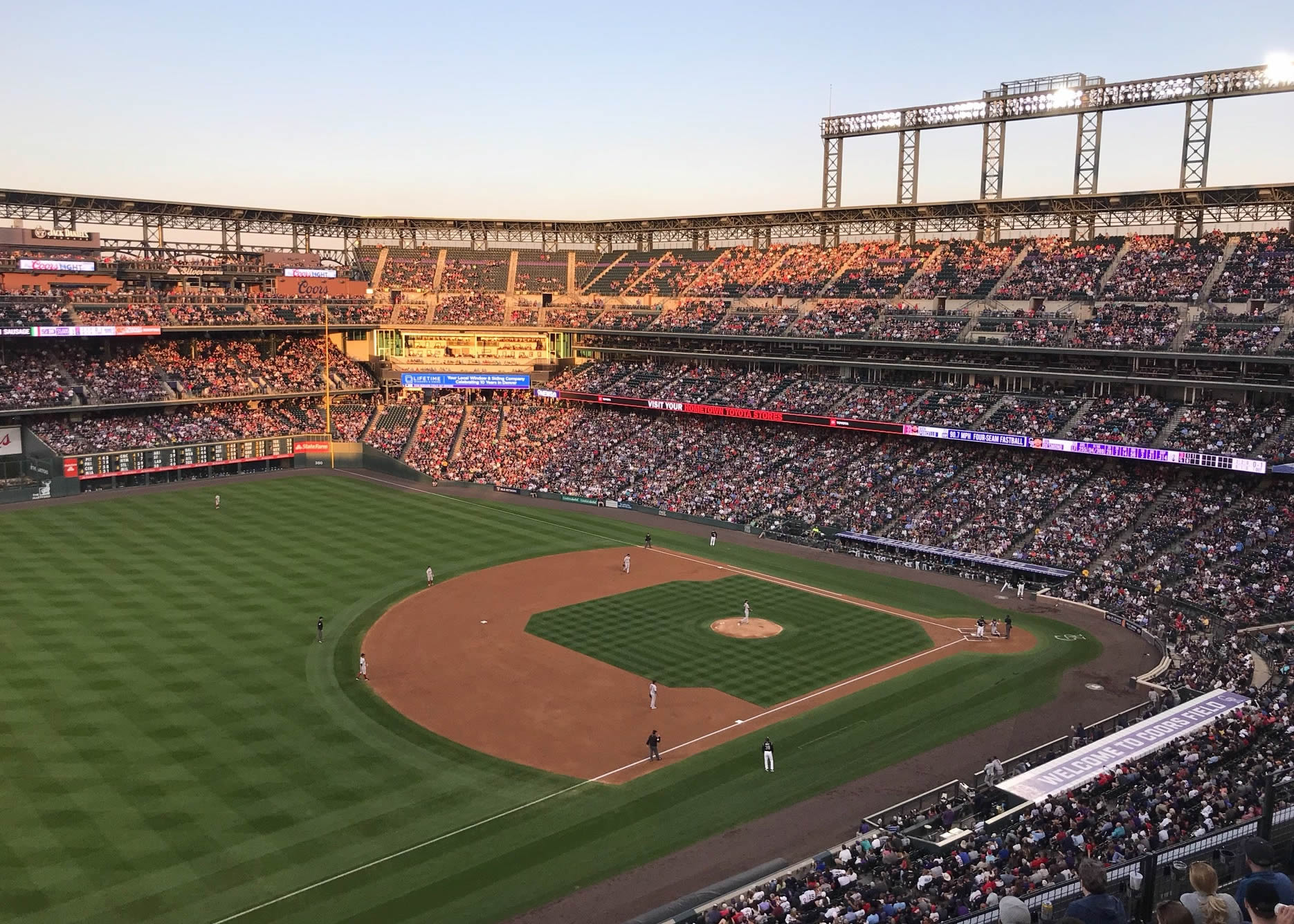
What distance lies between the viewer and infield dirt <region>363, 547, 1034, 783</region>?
30047mm

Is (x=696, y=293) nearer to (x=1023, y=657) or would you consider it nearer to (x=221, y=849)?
(x=1023, y=657)

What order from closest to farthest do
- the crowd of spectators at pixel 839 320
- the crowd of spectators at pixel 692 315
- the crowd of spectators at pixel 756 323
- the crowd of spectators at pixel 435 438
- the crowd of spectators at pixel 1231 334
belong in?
the crowd of spectators at pixel 1231 334, the crowd of spectators at pixel 839 320, the crowd of spectators at pixel 756 323, the crowd of spectators at pixel 435 438, the crowd of spectators at pixel 692 315

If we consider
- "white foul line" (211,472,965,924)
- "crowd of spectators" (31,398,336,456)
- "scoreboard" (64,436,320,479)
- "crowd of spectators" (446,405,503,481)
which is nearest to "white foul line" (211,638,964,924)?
"white foul line" (211,472,965,924)

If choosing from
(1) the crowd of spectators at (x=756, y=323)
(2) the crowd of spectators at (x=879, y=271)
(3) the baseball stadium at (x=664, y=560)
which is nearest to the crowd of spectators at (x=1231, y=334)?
(3) the baseball stadium at (x=664, y=560)

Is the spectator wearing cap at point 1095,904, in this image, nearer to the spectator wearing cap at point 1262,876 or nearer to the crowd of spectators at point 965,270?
the spectator wearing cap at point 1262,876

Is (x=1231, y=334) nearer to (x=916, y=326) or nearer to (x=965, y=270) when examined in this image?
(x=916, y=326)

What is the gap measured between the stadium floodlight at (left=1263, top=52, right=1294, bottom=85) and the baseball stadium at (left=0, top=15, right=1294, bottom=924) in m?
0.19

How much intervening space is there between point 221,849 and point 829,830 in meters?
14.9

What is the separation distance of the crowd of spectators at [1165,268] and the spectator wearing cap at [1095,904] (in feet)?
188

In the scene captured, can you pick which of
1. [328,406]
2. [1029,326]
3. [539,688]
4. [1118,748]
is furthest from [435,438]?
[1118,748]

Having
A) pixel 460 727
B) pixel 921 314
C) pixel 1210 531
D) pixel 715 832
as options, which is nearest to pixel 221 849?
pixel 460 727

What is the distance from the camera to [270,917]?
21375 millimetres

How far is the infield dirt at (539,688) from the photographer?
30047 mm

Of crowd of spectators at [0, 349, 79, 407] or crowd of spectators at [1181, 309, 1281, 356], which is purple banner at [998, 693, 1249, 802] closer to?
crowd of spectators at [1181, 309, 1281, 356]
